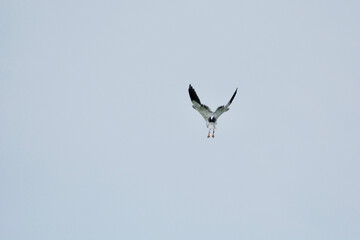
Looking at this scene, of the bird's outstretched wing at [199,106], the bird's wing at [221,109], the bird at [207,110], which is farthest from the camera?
the bird's outstretched wing at [199,106]

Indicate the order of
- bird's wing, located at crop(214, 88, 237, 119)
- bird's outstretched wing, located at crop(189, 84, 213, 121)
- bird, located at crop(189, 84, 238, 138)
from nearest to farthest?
bird, located at crop(189, 84, 238, 138) < bird's wing, located at crop(214, 88, 237, 119) < bird's outstretched wing, located at crop(189, 84, 213, 121)

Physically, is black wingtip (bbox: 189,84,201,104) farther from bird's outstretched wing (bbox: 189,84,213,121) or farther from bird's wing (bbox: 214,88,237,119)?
bird's wing (bbox: 214,88,237,119)

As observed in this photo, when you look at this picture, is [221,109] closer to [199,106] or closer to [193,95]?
[199,106]

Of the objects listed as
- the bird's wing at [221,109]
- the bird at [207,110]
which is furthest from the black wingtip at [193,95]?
the bird's wing at [221,109]

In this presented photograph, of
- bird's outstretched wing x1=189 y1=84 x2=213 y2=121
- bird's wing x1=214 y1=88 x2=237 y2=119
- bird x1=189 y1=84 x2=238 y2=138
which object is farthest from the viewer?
bird's outstretched wing x1=189 y1=84 x2=213 y2=121

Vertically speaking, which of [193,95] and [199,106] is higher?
[193,95]

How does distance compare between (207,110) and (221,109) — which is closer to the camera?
(221,109)

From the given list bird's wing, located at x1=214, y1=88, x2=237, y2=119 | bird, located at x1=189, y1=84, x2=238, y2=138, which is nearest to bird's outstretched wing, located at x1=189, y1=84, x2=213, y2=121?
bird, located at x1=189, y1=84, x2=238, y2=138

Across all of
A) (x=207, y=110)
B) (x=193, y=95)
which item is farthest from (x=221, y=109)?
(x=193, y=95)

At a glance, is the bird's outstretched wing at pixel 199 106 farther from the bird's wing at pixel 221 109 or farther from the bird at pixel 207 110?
the bird's wing at pixel 221 109

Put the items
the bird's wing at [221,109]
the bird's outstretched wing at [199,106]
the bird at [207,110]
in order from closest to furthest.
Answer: the bird at [207,110]
the bird's wing at [221,109]
the bird's outstretched wing at [199,106]

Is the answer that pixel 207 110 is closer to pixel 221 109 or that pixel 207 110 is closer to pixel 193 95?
pixel 221 109

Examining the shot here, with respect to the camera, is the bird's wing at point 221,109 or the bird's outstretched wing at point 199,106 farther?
the bird's outstretched wing at point 199,106

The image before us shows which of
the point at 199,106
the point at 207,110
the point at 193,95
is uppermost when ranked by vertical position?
the point at 193,95
